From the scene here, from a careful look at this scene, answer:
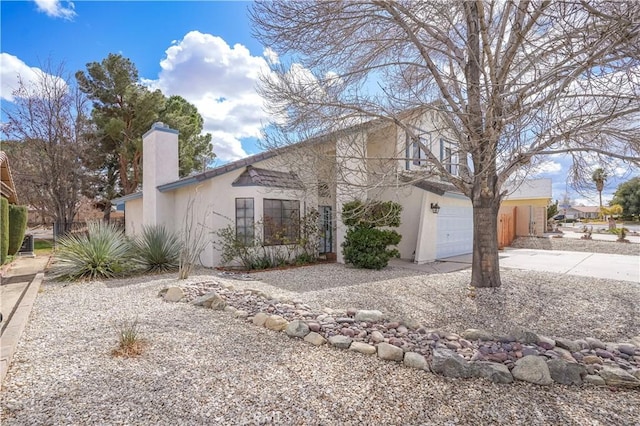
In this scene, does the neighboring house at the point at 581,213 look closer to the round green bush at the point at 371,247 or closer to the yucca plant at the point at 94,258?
the round green bush at the point at 371,247

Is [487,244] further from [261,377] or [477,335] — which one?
[261,377]

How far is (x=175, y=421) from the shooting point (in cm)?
308

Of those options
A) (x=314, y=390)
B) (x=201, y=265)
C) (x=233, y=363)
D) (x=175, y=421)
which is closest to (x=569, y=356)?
(x=314, y=390)

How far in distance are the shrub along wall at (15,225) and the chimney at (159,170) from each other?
13.3ft

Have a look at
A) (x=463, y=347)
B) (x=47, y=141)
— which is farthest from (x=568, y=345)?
(x=47, y=141)

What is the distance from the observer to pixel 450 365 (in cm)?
407

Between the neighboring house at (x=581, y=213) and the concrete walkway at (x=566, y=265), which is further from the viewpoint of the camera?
the neighboring house at (x=581, y=213)

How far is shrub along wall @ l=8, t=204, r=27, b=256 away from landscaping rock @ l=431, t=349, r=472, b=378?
1469cm

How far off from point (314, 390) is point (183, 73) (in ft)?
48.1

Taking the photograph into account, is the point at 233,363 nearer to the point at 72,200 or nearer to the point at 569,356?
the point at 569,356

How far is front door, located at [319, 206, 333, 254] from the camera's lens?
14.7 m

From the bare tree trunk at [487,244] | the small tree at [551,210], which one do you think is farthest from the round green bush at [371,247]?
the small tree at [551,210]

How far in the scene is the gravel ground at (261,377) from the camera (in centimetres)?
321

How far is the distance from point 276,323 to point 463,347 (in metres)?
2.86
